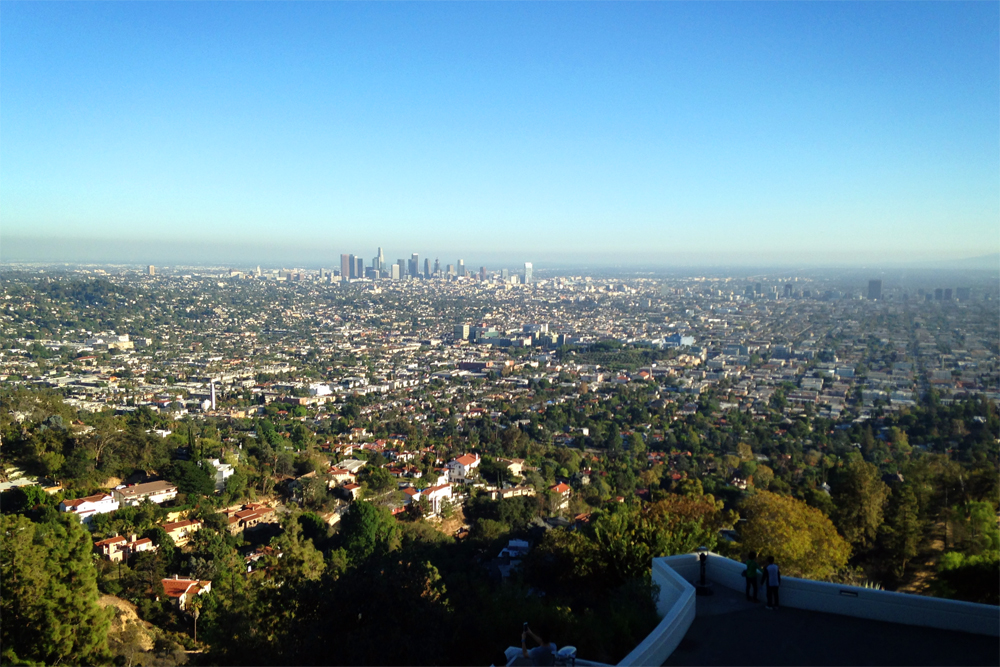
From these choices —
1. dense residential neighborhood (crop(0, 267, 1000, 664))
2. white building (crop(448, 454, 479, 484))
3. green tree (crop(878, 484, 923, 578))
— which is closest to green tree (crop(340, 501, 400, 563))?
dense residential neighborhood (crop(0, 267, 1000, 664))

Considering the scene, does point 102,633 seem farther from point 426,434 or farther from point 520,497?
point 426,434

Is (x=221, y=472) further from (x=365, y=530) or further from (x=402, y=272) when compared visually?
(x=402, y=272)

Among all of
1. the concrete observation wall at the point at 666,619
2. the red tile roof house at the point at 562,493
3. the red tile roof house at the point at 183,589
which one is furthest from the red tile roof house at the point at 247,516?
the concrete observation wall at the point at 666,619

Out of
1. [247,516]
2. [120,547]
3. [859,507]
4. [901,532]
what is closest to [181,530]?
[120,547]

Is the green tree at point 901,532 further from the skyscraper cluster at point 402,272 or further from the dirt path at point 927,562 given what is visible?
the skyscraper cluster at point 402,272

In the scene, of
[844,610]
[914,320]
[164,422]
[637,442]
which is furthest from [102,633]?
[914,320]
